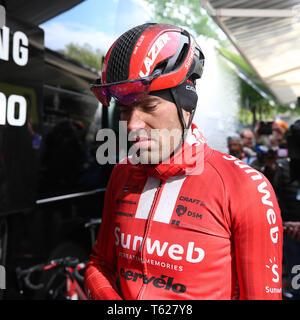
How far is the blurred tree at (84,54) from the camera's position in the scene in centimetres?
316

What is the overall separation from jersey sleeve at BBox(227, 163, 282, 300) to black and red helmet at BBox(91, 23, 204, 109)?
435mm

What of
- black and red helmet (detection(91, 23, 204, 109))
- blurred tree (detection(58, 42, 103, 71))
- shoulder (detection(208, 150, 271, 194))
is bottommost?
shoulder (detection(208, 150, 271, 194))

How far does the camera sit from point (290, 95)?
21.7 ft

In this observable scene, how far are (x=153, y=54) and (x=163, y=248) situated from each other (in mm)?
640

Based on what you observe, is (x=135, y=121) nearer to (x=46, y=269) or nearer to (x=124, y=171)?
(x=124, y=171)

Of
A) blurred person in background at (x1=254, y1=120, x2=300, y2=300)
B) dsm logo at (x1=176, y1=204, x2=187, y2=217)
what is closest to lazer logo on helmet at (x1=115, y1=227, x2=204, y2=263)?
dsm logo at (x1=176, y1=204, x2=187, y2=217)

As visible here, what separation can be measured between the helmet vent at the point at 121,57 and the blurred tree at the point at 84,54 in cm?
215

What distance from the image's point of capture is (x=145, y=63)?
42.2 inches

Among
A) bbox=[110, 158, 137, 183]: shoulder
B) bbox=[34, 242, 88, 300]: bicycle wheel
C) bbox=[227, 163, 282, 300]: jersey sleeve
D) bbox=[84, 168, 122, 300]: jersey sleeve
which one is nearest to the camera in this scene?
bbox=[227, 163, 282, 300]: jersey sleeve

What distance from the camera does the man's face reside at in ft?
3.64

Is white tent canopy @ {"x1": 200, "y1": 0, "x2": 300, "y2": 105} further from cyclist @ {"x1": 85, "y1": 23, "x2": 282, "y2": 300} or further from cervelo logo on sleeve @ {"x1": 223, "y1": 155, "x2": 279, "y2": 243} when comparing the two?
cervelo logo on sleeve @ {"x1": 223, "y1": 155, "x2": 279, "y2": 243}

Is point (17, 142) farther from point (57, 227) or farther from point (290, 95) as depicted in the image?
point (290, 95)

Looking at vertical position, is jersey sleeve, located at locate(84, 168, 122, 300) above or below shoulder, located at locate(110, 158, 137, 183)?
Result: below

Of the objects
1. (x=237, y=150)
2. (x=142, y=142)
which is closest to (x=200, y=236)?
(x=142, y=142)
